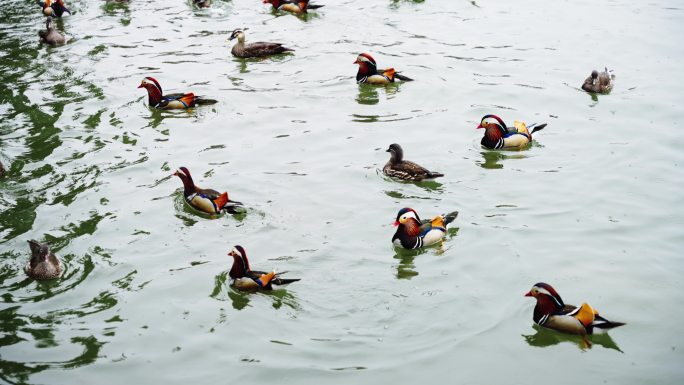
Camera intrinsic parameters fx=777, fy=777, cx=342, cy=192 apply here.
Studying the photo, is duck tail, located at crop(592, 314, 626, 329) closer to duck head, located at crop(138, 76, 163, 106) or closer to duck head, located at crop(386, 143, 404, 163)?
duck head, located at crop(386, 143, 404, 163)

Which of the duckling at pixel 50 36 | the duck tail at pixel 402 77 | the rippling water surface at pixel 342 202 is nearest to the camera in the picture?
the rippling water surface at pixel 342 202

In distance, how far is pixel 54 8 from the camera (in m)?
21.7

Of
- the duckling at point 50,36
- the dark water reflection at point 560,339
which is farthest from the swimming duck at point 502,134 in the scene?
the duckling at point 50,36

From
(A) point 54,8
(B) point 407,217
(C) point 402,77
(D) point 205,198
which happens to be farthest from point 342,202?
(A) point 54,8

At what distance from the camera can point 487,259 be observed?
417 inches

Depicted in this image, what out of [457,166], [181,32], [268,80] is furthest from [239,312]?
[181,32]

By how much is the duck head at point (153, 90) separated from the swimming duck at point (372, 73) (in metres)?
4.28

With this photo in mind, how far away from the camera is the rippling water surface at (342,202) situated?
349 inches

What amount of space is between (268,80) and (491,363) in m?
10.4

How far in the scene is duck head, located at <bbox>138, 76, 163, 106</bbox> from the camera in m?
16.0

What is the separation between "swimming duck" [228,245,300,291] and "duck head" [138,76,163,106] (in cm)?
697

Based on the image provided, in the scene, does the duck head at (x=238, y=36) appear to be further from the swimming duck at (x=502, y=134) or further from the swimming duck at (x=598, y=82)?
the swimming duck at (x=598, y=82)

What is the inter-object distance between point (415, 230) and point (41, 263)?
194 inches

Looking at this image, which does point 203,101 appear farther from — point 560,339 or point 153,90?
point 560,339
